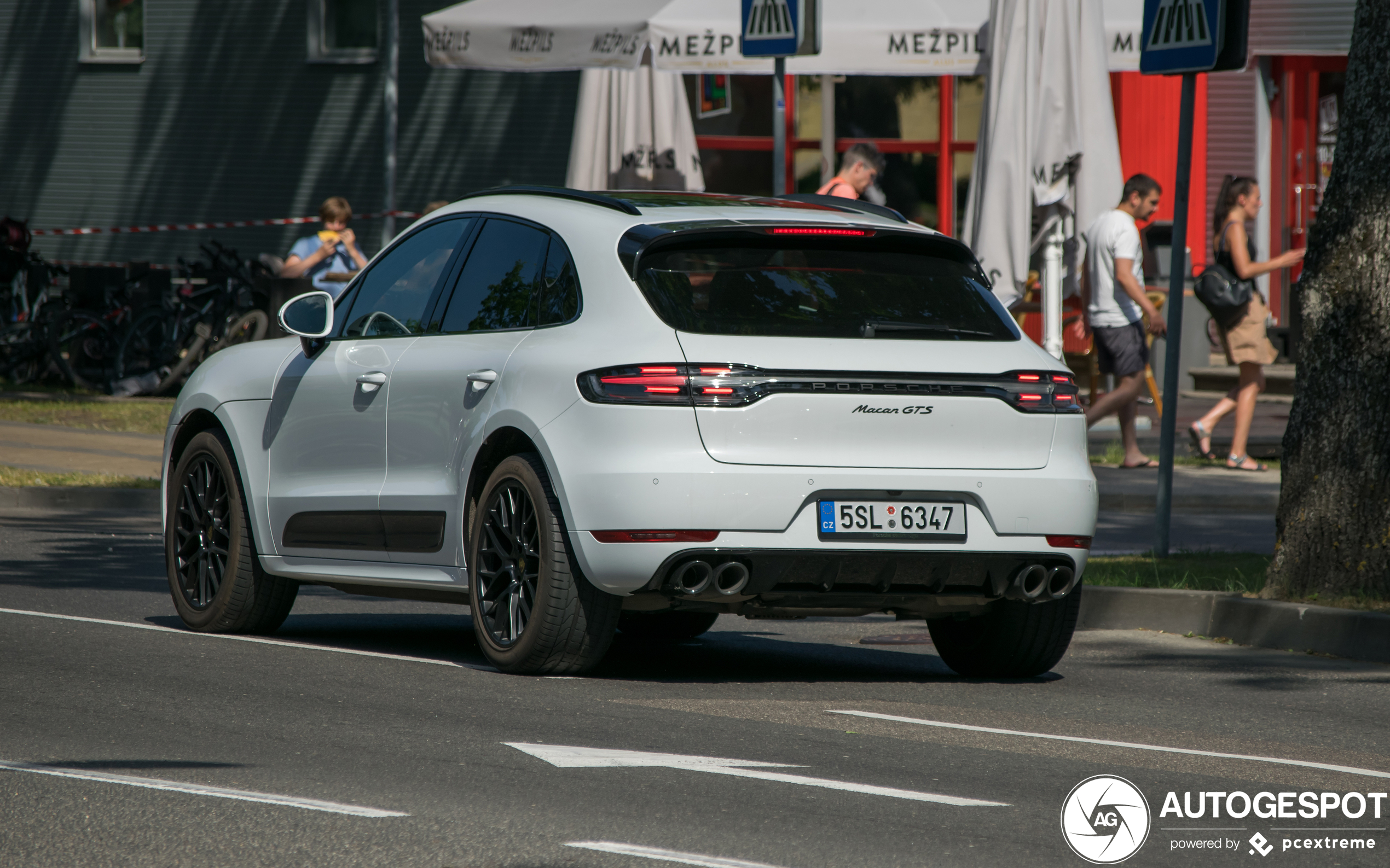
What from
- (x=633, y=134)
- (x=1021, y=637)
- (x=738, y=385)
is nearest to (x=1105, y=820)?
(x=738, y=385)

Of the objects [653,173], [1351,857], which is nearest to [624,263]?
[1351,857]

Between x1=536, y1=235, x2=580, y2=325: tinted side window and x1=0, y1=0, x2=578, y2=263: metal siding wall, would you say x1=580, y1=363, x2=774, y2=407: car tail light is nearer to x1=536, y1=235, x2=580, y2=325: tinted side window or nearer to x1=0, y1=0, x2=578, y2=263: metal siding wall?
x1=536, y1=235, x2=580, y2=325: tinted side window

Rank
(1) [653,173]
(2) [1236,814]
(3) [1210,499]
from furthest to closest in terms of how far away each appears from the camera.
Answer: (1) [653,173] < (3) [1210,499] < (2) [1236,814]

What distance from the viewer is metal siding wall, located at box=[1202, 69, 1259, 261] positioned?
23031mm

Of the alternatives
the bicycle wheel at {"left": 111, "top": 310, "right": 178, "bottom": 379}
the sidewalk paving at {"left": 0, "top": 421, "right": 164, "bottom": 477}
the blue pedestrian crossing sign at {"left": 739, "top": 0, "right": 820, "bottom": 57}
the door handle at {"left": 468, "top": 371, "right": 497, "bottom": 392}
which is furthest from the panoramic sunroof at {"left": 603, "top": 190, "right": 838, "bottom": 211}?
the bicycle wheel at {"left": 111, "top": 310, "right": 178, "bottom": 379}

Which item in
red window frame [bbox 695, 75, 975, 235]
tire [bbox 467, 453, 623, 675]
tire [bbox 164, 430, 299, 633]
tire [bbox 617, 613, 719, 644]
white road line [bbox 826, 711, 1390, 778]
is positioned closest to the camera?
white road line [bbox 826, 711, 1390, 778]

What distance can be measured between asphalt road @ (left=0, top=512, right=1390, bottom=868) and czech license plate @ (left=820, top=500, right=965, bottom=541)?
0.55 meters

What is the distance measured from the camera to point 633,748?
5848 mm

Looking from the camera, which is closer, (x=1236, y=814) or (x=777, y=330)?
(x=1236, y=814)

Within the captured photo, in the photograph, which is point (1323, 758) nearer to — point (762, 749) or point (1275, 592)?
point (762, 749)

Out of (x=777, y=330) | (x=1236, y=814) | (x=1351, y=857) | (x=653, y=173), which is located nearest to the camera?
(x=1351, y=857)

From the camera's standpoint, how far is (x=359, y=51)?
1007 inches

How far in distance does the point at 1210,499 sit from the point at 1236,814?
8.48 meters

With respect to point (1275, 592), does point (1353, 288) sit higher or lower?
higher
